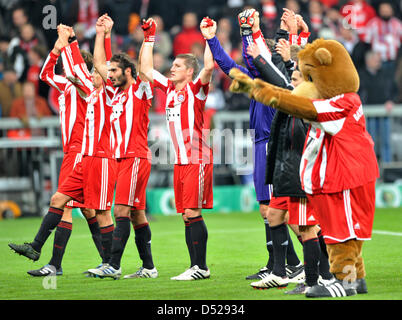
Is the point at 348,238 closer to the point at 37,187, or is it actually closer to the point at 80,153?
the point at 80,153

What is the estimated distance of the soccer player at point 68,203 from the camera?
7.31m

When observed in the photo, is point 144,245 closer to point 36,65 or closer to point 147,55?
point 147,55

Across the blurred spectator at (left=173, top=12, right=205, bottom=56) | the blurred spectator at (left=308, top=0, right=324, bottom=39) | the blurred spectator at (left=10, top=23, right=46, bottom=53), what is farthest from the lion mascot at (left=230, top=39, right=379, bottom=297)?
the blurred spectator at (left=308, top=0, right=324, bottom=39)

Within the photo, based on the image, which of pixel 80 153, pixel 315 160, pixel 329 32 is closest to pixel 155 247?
pixel 80 153

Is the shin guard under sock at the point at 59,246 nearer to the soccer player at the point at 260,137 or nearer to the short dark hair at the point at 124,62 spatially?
the short dark hair at the point at 124,62

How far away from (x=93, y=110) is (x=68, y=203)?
1003mm

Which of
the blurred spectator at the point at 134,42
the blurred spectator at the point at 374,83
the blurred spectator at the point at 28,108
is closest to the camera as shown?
the blurred spectator at the point at 28,108

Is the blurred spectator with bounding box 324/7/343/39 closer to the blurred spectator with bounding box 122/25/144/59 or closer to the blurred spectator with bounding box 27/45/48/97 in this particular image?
the blurred spectator with bounding box 122/25/144/59

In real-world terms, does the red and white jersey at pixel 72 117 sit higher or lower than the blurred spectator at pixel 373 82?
lower

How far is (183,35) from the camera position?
16.0 meters

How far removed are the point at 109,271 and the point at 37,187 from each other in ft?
22.1

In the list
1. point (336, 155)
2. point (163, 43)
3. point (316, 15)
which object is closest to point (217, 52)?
point (336, 155)

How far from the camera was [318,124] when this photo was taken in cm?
545

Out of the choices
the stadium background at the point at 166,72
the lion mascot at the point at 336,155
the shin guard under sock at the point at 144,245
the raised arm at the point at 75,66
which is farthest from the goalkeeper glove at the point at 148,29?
the stadium background at the point at 166,72
